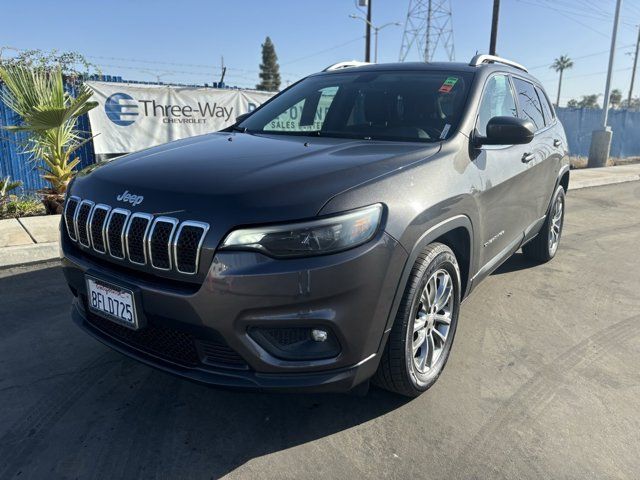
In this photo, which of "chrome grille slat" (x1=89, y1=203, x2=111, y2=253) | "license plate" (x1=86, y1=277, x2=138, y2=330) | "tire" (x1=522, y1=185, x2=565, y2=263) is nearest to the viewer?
"license plate" (x1=86, y1=277, x2=138, y2=330)

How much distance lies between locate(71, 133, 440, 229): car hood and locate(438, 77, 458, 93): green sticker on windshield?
0.69 m

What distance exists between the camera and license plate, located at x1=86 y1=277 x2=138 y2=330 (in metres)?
2.24

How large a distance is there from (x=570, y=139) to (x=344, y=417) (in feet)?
63.5

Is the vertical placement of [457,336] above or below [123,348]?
below

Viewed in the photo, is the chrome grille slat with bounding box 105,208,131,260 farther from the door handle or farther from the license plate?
the door handle

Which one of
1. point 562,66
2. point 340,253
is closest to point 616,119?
point 340,253

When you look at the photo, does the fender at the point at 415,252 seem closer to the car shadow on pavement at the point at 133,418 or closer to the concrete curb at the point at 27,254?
the car shadow on pavement at the point at 133,418

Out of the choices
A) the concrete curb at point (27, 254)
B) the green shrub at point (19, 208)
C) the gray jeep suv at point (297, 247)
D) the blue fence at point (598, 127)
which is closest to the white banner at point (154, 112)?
the green shrub at point (19, 208)

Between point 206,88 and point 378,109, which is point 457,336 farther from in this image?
point 206,88

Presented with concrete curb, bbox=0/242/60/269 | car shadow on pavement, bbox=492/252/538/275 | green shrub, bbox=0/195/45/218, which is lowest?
car shadow on pavement, bbox=492/252/538/275

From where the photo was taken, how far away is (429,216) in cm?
243

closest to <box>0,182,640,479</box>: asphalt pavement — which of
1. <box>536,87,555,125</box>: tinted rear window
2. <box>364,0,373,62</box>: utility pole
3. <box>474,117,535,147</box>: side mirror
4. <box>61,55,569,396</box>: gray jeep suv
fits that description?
<box>61,55,569,396</box>: gray jeep suv

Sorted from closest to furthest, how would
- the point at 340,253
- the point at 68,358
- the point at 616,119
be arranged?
the point at 340,253 → the point at 68,358 → the point at 616,119

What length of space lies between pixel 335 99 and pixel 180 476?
2.66 meters
